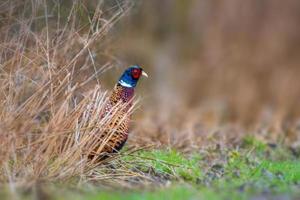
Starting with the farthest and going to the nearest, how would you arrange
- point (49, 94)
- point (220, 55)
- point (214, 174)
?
1. point (220, 55)
2. point (214, 174)
3. point (49, 94)

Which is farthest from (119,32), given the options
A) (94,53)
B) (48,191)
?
(48,191)

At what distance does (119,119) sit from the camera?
8.70 meters

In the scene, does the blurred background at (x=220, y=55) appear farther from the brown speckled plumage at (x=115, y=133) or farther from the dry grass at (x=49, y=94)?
the brown speckled plumage at (x=115, y=133)

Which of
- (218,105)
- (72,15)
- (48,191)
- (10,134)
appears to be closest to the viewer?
(48,191)

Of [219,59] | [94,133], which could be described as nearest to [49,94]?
[94,133]

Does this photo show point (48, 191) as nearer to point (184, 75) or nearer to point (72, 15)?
point (72, 15)

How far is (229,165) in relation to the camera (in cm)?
985

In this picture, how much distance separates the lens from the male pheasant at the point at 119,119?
8.54 meters

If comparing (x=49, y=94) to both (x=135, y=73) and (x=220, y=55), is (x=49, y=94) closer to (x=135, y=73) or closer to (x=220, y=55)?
(x=135, y=73)

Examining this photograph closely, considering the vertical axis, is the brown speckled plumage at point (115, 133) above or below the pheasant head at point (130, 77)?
below

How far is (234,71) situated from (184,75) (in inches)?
58.2

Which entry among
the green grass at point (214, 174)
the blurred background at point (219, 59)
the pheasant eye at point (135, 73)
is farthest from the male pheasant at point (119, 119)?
the blurred background at point (219, 59)

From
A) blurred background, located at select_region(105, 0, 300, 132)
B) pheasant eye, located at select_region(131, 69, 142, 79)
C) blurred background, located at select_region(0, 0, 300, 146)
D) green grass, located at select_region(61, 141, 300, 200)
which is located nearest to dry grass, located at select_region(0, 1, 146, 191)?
pheasant eye, located at select_region(131, 69, 142, 79)

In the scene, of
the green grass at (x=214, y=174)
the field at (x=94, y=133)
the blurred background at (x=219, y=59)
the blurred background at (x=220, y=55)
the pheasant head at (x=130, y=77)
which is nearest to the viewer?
the green grass at (x=214, y=174)
